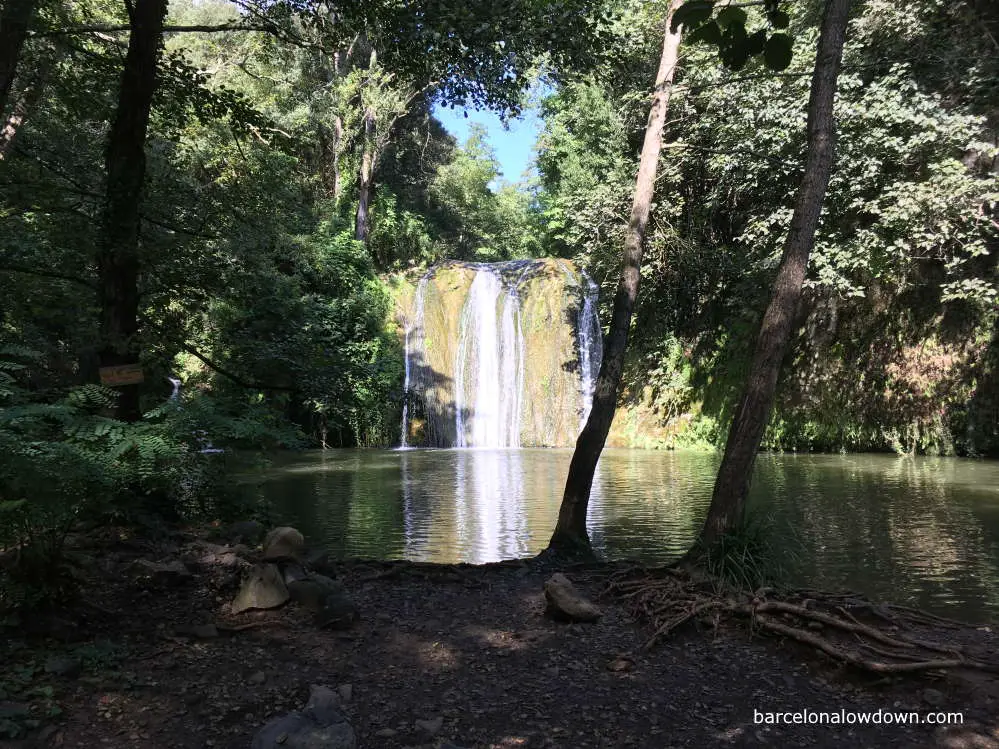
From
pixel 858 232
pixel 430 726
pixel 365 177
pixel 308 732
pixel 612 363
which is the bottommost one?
pixel 430 726

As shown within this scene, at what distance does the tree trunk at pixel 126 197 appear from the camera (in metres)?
4.82

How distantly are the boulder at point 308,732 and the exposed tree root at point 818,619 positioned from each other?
1.71 m

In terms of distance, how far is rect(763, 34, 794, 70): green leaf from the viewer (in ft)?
5.56

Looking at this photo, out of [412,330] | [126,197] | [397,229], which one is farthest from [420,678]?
[397,229]

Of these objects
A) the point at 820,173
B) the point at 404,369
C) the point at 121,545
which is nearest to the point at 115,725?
the point at 121,545

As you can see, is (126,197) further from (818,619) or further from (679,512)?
(679,512)

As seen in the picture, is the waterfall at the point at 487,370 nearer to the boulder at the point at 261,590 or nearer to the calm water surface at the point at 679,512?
the calm water surface at the point at 679,512

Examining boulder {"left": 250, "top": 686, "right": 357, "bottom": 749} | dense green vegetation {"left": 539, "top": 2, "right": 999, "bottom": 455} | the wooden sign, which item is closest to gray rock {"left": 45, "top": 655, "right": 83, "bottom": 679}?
boulder {"left": 250, "top": 686, "right": 357, "bottom": 749}

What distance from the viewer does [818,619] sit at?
3.44m

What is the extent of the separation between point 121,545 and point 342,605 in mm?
1723

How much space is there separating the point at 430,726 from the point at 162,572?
80.9 inches

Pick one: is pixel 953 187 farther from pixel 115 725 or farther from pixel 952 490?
pixel 115 725

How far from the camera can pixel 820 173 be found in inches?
162

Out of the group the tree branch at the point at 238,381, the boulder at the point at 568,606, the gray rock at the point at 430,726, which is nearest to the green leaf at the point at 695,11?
the gray rock at the point at 430,726
